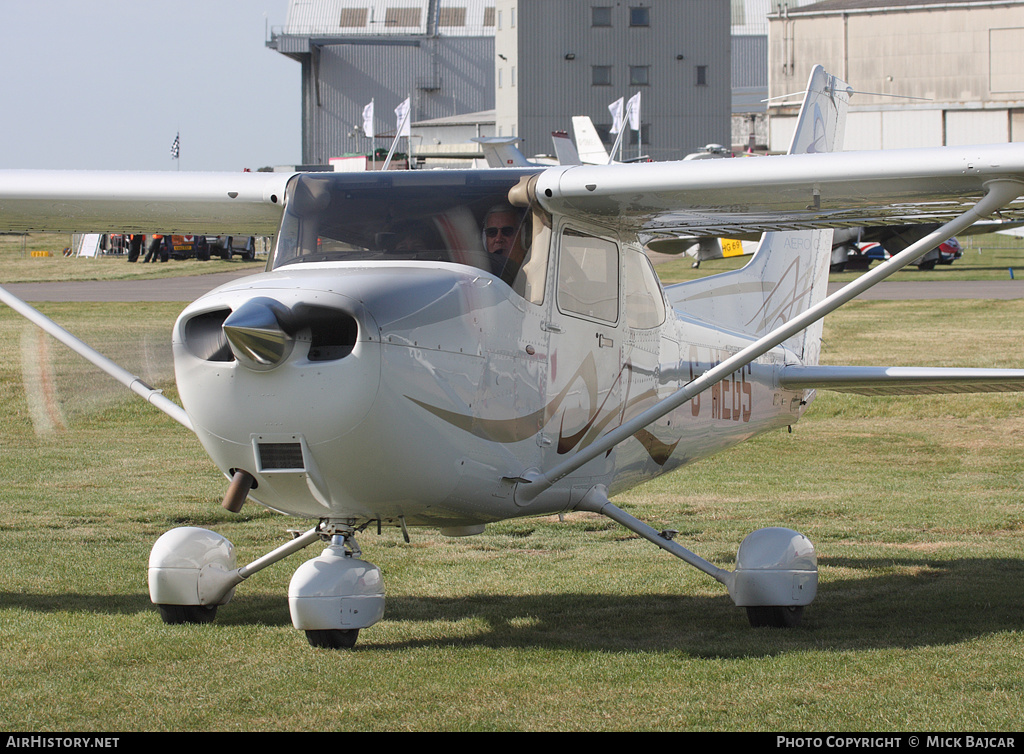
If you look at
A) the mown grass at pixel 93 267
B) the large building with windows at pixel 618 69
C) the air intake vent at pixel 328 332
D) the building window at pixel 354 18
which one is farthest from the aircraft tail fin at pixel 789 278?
the building window at pixel 354 18

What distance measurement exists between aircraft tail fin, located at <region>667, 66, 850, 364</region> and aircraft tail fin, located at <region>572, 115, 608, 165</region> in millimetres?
36321

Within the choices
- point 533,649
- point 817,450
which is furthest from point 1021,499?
point 533,649

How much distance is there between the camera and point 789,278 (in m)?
9.15

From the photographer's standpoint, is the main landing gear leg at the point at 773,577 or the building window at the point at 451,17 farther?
the building window at the point at 451,17

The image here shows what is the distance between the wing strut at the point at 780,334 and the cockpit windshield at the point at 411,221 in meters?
0.93

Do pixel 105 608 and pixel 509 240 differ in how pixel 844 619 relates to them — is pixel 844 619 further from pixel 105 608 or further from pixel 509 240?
pixel 105 608

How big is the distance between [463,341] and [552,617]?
2.02 meters

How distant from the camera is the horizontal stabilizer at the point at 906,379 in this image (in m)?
6.83

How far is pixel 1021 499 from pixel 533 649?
21.4 ft

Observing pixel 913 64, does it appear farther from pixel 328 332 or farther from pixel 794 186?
pixel 328 332

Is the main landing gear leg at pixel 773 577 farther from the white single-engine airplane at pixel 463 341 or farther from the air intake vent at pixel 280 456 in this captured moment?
the air intake vent at pixel 280 456

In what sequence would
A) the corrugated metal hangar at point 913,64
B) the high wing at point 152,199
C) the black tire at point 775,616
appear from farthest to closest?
the corrugated metal hangar at point 913,64 < the high wing at point 152,199 < the black tire at point 775,616

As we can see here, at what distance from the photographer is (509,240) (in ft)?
18.5
